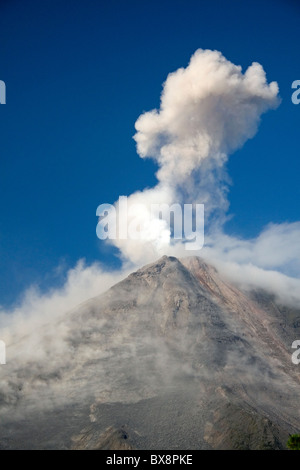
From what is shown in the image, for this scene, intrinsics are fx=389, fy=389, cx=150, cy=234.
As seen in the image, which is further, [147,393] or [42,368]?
[42,368]

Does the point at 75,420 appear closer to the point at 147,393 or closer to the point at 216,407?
the point at 147,393

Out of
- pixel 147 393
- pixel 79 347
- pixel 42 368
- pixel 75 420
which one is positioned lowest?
pixel 75 420
